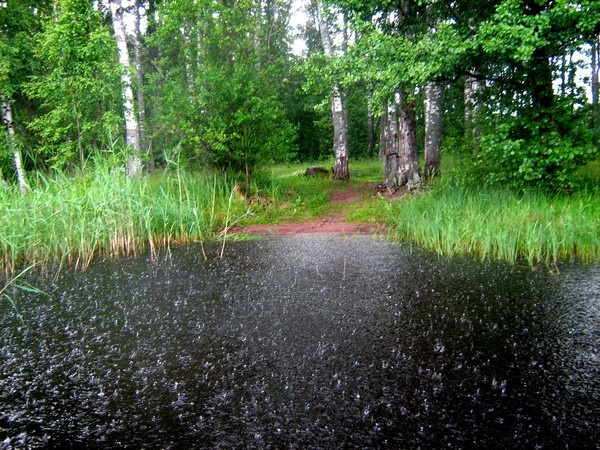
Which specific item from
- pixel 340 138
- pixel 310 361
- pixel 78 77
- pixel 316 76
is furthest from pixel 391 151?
pixel 310 361

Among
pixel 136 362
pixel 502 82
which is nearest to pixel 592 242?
pixel 502 82

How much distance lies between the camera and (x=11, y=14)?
422 inches

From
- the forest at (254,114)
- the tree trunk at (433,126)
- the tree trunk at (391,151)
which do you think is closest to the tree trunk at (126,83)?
the forest at (254,114)

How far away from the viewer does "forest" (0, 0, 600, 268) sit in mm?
5266

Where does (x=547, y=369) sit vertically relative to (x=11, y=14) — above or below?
below

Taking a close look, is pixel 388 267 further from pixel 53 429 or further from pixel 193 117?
pixel 193 117

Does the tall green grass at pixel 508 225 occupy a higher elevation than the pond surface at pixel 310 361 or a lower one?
higher

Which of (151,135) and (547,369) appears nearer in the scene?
(547,369)

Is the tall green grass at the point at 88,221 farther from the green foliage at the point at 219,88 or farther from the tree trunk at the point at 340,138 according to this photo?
the tree trunk at the point at 340,138

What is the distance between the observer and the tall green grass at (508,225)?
183 inches

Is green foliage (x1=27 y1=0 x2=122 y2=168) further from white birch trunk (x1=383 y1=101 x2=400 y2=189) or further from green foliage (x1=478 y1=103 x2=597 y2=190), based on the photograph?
green foliage (x1=478 y1=103 x2=597 y2=190)

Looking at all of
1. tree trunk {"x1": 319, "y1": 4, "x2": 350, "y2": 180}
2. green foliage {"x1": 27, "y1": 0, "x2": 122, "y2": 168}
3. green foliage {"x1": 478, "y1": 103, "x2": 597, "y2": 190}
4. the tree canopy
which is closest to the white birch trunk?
the tree canopy

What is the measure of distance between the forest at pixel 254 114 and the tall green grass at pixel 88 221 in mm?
23

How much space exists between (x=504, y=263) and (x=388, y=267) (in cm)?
112
